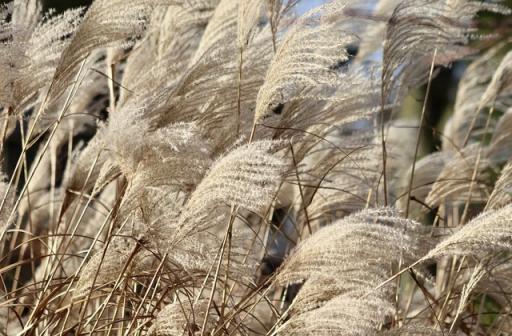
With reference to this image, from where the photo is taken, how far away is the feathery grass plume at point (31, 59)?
2.82 meters

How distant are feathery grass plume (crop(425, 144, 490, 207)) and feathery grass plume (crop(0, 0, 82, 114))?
1498mm

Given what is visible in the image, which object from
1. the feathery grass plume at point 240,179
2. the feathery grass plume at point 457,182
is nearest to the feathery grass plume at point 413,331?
the feathery grass plume at point 240,179

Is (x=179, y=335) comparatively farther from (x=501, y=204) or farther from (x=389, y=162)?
(x=389, y=162)

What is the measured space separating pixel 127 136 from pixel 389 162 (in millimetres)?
2043

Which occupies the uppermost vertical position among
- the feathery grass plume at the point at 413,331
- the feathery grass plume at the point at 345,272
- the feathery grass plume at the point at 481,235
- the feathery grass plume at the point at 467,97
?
the feathery grass plume at the point at 481,235

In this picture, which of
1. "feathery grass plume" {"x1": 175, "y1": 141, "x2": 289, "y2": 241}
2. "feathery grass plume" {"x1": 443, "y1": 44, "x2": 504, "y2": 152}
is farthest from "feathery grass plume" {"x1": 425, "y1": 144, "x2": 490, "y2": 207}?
"feathery grass plume" {"x1": 175, "y1": 141, "x2": 289, "y2": 241}

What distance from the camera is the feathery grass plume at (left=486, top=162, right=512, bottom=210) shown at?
124 inches

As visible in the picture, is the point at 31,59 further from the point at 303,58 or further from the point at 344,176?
the point at 344,176

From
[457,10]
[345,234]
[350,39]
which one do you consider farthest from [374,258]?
[457,10]

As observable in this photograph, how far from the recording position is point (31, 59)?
2.94 m

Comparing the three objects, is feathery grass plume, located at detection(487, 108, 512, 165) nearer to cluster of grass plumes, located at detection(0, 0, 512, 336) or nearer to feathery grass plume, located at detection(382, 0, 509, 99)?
cluster of grass plumes, located at detection(0, 0, 512, 336)

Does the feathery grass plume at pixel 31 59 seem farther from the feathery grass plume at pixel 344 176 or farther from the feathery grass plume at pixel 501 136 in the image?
the feathery grass plume at pixel 501 136

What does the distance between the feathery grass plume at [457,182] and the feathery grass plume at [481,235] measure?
1.37 meters

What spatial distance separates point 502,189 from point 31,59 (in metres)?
1.39
